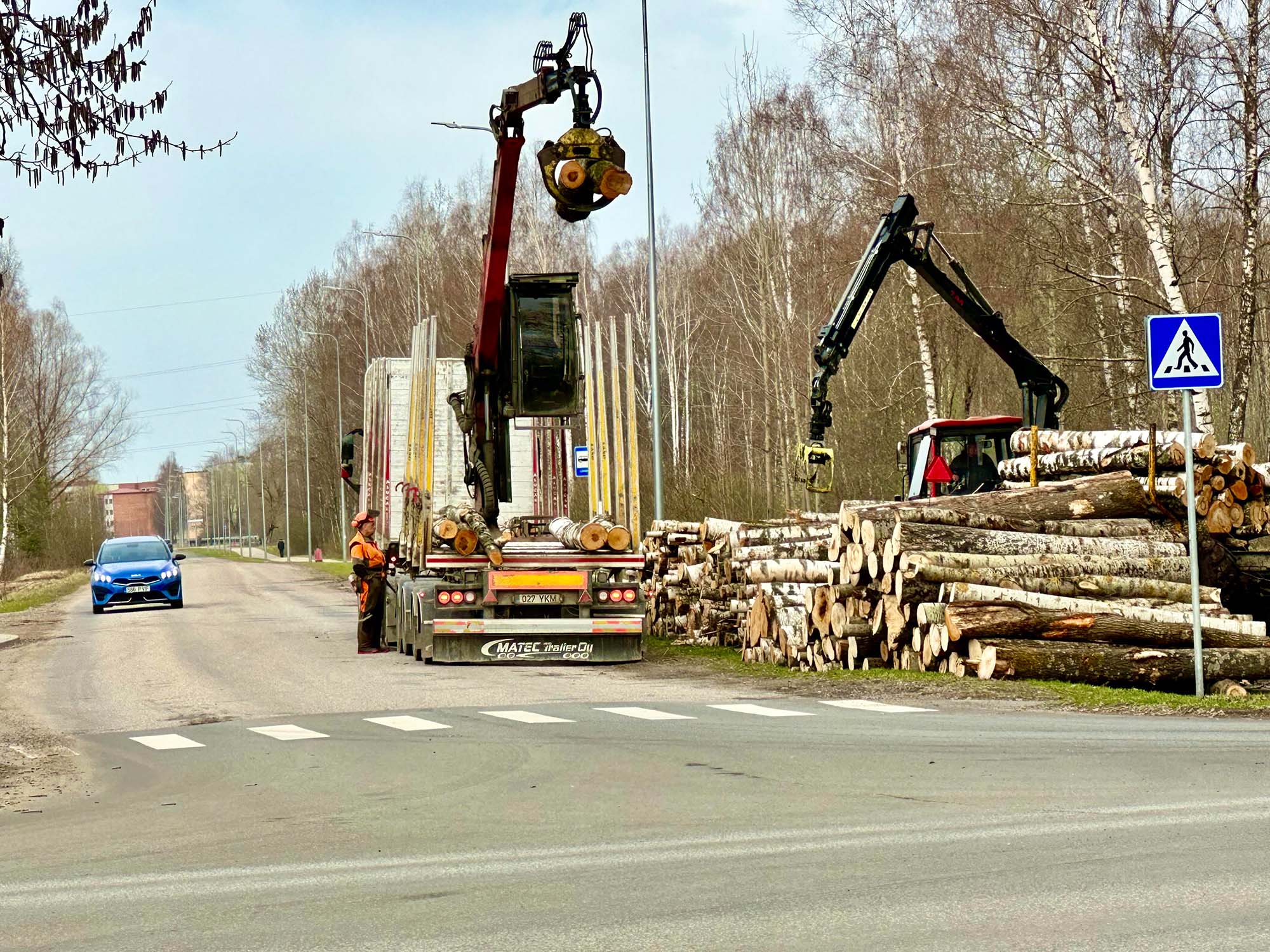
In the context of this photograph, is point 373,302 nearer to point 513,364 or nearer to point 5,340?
point 5,340

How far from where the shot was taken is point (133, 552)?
3503 cm

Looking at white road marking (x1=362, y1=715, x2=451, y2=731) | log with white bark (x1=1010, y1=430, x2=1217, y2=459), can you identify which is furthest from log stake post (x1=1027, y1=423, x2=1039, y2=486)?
white road marking (x1=362, y1=715, x2=451, y2=731)

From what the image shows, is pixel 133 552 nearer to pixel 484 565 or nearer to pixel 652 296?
pixel 652 296

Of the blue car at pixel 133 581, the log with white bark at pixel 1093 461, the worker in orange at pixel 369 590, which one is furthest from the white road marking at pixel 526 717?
the blue car at pixel 133 581

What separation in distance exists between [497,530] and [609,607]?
1599mm

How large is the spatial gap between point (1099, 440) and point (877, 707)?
7566 millimetres

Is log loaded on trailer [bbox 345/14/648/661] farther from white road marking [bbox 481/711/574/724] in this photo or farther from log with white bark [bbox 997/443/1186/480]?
log with white bark [bbox 997/443/1186/480]

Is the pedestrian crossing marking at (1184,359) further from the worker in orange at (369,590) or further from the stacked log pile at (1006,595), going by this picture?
the worker in orange at (369,590)

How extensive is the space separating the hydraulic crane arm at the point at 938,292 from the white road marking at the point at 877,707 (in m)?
8.53

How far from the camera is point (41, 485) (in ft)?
237

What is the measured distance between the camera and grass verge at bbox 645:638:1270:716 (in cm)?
1212

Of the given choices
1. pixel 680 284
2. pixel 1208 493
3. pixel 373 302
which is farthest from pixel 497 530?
pixel 373 302

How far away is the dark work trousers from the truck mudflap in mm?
3050

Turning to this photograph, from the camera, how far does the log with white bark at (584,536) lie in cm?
1800
